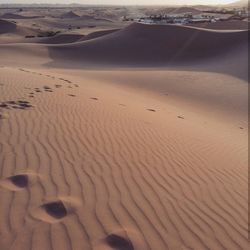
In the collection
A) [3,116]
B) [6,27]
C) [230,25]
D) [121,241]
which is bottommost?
[121,241]

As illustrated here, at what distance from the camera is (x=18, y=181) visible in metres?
4.27

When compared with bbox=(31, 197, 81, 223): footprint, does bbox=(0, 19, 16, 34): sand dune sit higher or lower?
higher

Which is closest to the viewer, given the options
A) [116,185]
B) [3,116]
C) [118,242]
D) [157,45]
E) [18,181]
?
[118,242]

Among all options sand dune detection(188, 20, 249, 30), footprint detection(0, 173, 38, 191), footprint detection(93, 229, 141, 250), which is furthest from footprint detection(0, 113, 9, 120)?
sand dune detection(188, 20, 249, 30)

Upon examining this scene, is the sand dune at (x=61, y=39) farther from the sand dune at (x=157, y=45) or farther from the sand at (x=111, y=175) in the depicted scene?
the sand at (x=111, y=175)

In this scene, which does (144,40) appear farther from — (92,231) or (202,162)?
(92,231)

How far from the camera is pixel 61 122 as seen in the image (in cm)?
666

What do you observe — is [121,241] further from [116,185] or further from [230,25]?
[230,25]

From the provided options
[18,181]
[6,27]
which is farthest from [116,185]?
[6,27]

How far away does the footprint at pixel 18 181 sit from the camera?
412 centimetres

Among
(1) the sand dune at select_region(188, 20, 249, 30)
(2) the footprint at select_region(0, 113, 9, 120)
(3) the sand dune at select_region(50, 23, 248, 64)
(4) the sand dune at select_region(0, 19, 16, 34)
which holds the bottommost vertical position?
(3) the sand dune at select_region(50, 23, 248, 64)

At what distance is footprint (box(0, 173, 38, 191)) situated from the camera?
4116mm

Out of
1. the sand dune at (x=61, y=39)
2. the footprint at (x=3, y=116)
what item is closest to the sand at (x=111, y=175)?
the footprint at (x=3, y=116)

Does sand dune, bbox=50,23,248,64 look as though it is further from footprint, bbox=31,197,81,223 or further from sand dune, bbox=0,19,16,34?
footprint, bbox=31,197,81,223
